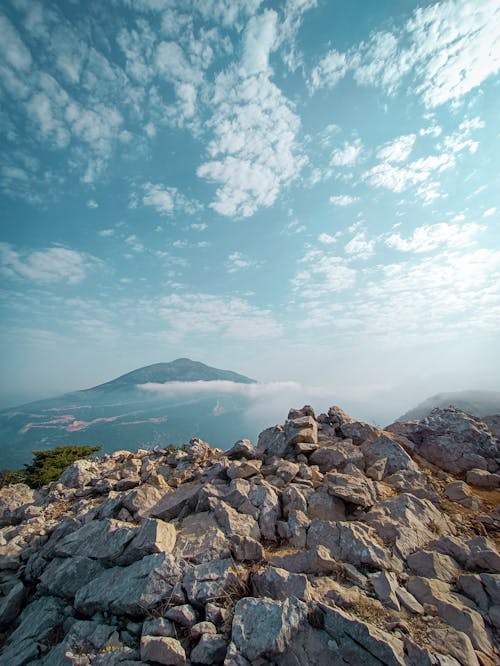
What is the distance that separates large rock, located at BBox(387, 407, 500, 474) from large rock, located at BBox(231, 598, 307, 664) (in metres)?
16.0

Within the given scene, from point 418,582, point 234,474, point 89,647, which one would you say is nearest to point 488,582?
point 418,582

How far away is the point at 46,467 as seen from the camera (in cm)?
3406

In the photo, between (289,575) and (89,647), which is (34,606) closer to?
(89,647)

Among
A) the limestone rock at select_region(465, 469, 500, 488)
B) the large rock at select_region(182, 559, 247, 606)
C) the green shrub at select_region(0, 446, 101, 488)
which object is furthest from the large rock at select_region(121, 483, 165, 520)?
the green shrub at select_region(0, 446, 101, 488)

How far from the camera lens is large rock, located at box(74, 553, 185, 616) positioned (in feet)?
30.0

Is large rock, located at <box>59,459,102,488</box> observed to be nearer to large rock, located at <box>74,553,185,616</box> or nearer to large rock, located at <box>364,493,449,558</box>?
large rock, located at <box>74,553,185,616</box>

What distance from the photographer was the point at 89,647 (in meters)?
8.34

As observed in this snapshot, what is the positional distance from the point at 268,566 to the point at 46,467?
1358 inches

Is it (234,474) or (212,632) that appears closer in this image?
(212,632)

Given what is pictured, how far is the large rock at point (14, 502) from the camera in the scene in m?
17.7

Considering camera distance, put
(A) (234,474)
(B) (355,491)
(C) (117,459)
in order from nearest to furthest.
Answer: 1. (B) (355,491)
2. (A) (234,474)
3. (C) (117,459)

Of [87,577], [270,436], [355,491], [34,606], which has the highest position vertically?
[270,436]

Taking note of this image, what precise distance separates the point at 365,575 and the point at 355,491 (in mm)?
4223

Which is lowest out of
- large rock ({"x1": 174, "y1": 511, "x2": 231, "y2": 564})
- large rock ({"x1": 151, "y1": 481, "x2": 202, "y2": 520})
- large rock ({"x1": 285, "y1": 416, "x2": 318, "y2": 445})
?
large rock ({"x1": 174, "y1": 511, "x2": 231, "y2": 564})
